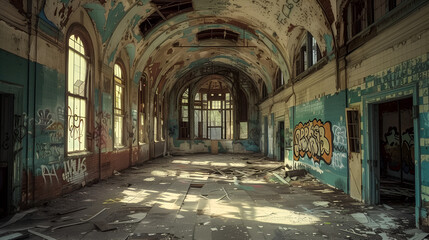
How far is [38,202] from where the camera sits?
5.82 meters

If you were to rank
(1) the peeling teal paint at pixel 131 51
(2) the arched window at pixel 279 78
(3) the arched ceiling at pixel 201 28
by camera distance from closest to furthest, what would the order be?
(3) the arched ceiling at pixel 201 28 < (1) the peeling teal paint at pixel 131 51 < (2) the arched window at pixel 279 78

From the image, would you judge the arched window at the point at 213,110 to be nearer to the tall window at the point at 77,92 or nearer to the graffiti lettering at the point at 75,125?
the tall window at the point at 77,92

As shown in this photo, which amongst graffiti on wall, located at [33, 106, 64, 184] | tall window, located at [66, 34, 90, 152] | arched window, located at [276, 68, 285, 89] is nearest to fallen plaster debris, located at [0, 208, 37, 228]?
graffiti on wall, located at [33, 106, 64, 184]

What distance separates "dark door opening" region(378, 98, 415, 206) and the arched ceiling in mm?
3978

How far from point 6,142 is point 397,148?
1173 centimetres

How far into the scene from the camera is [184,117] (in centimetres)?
2231

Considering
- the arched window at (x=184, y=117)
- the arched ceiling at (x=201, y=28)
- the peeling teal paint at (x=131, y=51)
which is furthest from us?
the arched window at (x=184, y=117)

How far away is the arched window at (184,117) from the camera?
2206 cm

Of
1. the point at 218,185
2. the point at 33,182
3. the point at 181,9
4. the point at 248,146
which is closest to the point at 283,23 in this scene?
the point at 181,9

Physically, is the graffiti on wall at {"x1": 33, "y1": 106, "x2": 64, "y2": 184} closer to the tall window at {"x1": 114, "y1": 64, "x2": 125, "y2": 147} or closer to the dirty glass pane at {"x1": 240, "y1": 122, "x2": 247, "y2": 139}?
the tall window at {"x1": 114, "y1": 64, "x2": 125, "y2": 147}

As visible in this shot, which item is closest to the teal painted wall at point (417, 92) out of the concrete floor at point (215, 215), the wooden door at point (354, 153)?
the concrete floor at point (215, 215)

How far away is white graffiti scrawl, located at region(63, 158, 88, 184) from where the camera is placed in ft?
22.9

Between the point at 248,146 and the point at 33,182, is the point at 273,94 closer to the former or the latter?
the point at 248,146

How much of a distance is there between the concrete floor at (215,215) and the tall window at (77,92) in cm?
144
